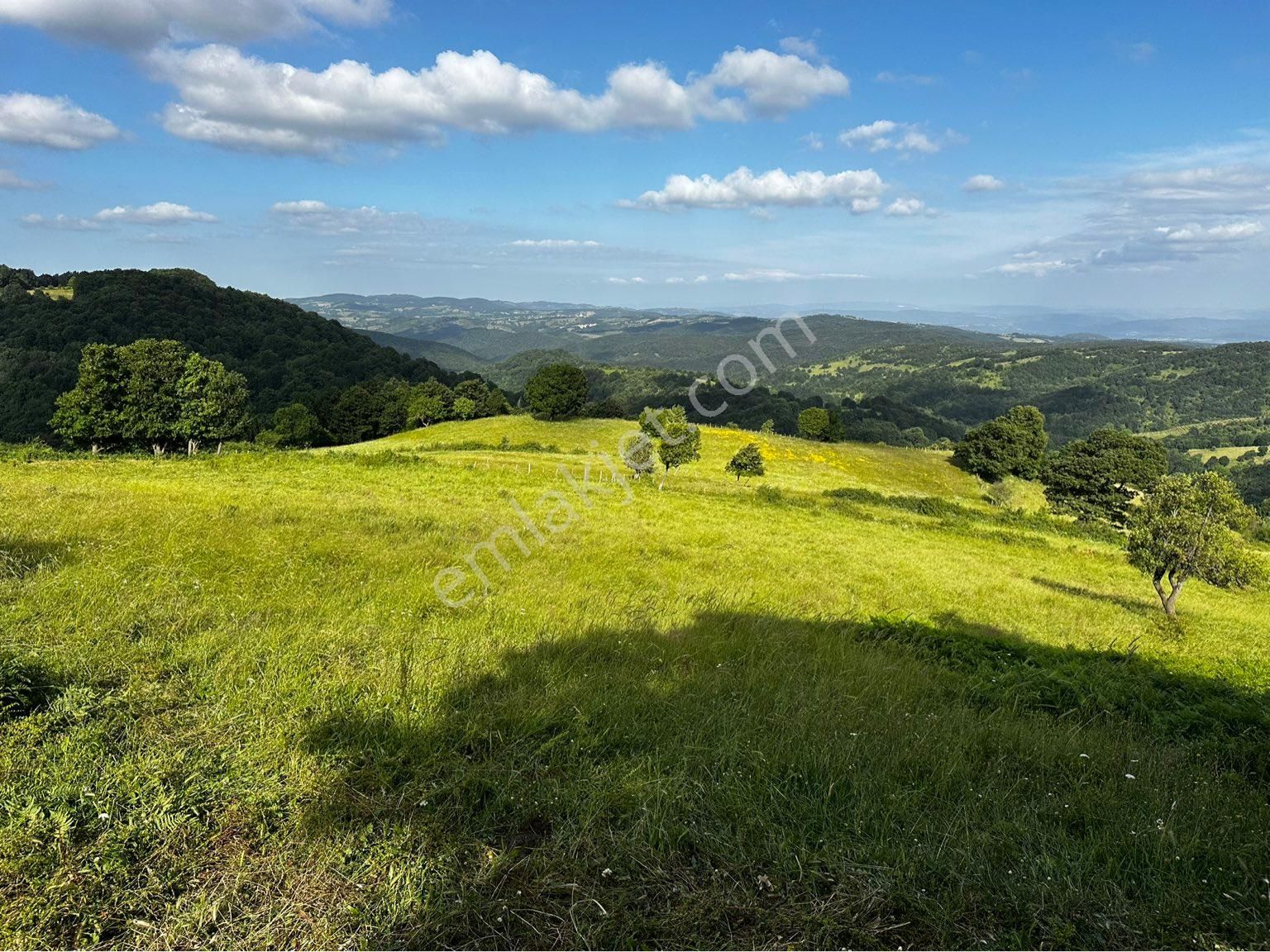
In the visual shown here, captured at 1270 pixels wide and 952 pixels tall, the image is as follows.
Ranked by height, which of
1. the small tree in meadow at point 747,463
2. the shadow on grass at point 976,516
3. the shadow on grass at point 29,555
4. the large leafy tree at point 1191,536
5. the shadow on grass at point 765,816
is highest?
the shadow on grass at point 29,555

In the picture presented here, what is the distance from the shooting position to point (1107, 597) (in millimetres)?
20016

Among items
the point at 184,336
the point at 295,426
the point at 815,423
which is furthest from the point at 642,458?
the point at 184,336

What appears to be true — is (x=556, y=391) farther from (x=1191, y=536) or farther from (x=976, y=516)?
(x=1191, y=536)

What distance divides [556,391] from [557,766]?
230ft

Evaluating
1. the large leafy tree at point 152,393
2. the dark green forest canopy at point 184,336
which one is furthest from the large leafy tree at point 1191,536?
the dark green forest canopy at point 184,336

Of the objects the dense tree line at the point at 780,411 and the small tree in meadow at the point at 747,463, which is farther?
the dense tree line at the point at 780,411

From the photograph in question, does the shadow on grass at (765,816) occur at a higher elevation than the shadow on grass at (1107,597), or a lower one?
higher

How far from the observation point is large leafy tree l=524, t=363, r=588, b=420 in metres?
72.5

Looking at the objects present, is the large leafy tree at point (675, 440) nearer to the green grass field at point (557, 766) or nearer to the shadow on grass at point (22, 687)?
the green grass field at point (557, 766)

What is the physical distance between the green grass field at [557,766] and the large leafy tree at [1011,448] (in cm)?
6530

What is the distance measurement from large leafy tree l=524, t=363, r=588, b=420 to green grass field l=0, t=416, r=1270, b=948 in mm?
63282

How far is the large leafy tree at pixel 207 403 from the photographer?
158 feet

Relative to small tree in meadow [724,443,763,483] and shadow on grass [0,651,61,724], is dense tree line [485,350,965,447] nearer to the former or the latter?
small tree in meadow [724,443,763,483]

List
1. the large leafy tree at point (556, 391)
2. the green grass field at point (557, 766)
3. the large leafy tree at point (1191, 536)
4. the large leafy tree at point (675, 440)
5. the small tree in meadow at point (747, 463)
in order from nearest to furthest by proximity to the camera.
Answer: the green grass field at point (557, 766) < the large leafy tree at point (1191, 536) < the large leafy tree at point (675, 440) < the small tree in meadow at point (747, 463) < the large leafy tree at point (556, 391)
